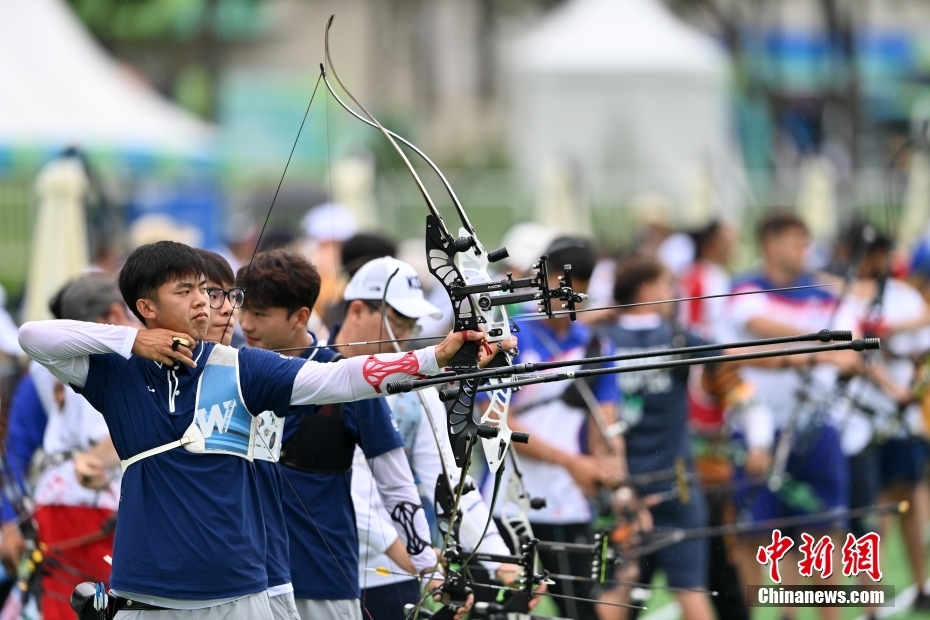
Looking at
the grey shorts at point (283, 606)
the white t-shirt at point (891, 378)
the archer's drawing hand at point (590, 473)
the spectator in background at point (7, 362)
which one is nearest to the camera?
the grey shorts at point (283, 606)

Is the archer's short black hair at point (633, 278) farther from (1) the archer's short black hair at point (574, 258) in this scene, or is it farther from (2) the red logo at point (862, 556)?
(2) the red logo at point (862, 556)

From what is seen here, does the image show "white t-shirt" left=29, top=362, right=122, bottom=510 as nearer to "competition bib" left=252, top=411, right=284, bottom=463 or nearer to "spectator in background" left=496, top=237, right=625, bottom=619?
"competition bib" left=252, top=411, right=284, bottom=463

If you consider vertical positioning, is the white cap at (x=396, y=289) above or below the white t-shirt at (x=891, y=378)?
above

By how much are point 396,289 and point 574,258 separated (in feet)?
7.23

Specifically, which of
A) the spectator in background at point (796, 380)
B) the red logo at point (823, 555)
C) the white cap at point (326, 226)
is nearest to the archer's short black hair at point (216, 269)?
the red logo at point (823, 555)

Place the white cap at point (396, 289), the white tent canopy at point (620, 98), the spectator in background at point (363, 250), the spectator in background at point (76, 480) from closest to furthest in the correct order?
the white cap at point (396, 289)
the spectator in background at point (76, 480)
the spectator in background at point (363, 250)
the white tent canopy at point (620, 98)

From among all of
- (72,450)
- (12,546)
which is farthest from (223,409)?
(12,546)

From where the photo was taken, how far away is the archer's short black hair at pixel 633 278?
770cm

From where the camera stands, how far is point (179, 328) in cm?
431

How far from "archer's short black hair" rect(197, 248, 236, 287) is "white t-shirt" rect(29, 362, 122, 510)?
1.84 m

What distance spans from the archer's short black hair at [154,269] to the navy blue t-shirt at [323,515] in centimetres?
80

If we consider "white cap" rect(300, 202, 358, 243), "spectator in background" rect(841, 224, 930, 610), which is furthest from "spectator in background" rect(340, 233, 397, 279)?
"spectator in background" rect(841, 224, 930, 610)

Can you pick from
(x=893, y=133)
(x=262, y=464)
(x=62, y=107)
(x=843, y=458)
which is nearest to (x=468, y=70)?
(x=893, y=133)

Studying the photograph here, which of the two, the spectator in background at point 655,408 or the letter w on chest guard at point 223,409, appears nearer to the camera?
the letter w on chest guard at point 223,409
